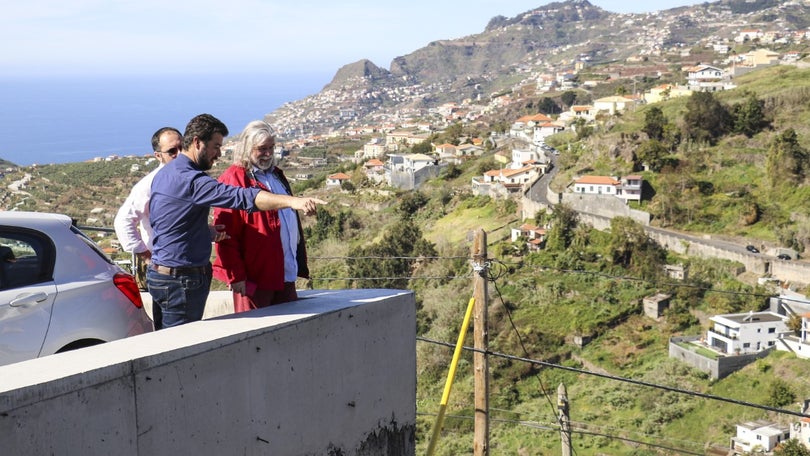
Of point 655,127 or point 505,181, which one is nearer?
point 655,127

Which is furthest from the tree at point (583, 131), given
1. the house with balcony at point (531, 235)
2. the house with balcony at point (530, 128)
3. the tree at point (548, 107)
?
the tree at point (548, 107)

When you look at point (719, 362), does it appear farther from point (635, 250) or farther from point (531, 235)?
point (531, 235)

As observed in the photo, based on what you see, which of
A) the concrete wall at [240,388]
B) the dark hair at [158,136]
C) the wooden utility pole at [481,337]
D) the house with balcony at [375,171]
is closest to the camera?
the concrete wall at [240,388]

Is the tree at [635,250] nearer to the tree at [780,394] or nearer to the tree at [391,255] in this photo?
the tree at [391,255]

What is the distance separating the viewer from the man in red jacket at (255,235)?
3928mm

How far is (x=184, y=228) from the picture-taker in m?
3.70

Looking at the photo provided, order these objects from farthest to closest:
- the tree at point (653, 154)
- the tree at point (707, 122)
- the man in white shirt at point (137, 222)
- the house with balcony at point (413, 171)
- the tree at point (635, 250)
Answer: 1. the house with balcony at point (413, 171)
2. the tree at point (707, 122)
3. the tree at point (653, 154)
4. the tree at point (635, 250)
5. the man in white shirt at point (137, 222)

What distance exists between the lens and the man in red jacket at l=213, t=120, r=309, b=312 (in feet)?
12.9

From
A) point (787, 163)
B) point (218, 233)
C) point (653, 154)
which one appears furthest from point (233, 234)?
point (653, 154)

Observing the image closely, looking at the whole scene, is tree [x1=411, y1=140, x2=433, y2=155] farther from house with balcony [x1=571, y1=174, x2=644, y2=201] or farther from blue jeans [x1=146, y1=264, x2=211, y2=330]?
blue jeans [x1=146, y1=264, x2=211, y2=330]

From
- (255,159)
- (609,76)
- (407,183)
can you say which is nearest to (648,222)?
(407,183)

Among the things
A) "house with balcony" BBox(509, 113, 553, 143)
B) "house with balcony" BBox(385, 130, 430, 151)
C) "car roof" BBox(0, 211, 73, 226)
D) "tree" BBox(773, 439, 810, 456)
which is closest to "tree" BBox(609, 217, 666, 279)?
"tree" BBox(773, 439, 810, 456)

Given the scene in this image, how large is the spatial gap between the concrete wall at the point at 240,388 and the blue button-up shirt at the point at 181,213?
39 cm

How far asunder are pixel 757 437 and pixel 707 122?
22.4 metres
